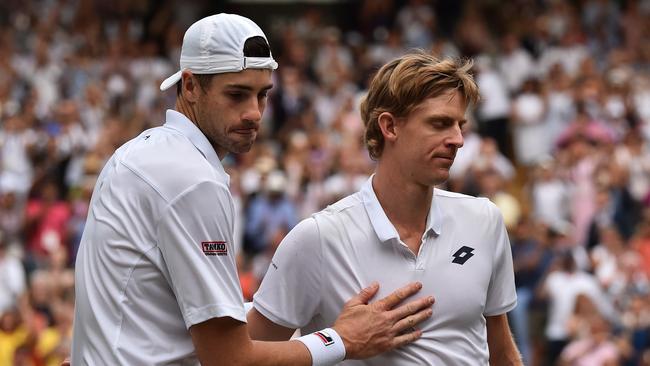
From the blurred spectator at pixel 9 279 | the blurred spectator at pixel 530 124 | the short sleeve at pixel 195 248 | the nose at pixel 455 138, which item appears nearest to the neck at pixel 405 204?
the nose at pixel 455 138

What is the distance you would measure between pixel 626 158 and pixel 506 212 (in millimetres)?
2312

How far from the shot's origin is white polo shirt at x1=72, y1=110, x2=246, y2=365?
423cm

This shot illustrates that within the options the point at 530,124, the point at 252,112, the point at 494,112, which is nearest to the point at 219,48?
the point at 252,112

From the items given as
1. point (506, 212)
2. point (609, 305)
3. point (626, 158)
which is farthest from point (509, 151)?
point (609, 305)

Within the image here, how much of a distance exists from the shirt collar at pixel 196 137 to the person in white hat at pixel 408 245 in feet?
2.19

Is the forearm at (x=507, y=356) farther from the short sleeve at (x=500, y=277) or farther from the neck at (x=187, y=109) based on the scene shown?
the neck at (x=187, y=109)

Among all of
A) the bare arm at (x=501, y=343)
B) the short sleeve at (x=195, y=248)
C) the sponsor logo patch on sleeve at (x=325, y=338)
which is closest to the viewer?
the short sleeve at (x=195, y=248)

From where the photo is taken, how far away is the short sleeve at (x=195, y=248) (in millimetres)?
4223

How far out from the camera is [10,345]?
1267cm

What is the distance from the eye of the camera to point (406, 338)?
4.80 m

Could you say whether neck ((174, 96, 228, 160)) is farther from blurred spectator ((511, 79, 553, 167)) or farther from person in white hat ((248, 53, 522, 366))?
blurred spectator ((511, 79, 553, 167))

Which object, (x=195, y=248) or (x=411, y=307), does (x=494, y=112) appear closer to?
(x=411, y=307)

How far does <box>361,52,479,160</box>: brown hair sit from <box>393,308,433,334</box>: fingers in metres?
0.69

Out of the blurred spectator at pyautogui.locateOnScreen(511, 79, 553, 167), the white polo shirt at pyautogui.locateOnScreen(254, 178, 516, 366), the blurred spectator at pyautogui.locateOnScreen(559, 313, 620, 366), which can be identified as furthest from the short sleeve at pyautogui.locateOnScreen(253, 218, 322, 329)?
the blurred spectator at pyautogui.locateOnScreen(511, 79, 553, 167)
